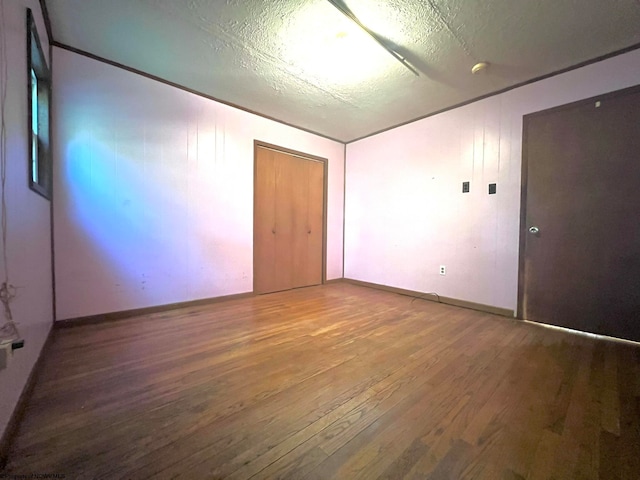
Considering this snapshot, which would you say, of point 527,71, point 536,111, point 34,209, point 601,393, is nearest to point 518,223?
point 536,111

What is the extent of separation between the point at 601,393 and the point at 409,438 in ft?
3.95

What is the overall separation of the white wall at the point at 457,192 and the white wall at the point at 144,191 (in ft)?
6.18

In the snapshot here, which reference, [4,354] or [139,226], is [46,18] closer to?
[139,226]

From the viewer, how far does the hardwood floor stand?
913mm

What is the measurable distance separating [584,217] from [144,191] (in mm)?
4137

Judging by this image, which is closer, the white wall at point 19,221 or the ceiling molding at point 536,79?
the white wall at point 19,221

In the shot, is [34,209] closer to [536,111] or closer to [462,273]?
[462,273]

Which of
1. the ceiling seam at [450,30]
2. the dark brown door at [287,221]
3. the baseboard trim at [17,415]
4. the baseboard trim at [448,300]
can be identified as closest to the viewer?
the baseboard trim at [17,415]

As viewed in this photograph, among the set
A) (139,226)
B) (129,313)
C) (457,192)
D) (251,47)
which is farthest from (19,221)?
(457,192)

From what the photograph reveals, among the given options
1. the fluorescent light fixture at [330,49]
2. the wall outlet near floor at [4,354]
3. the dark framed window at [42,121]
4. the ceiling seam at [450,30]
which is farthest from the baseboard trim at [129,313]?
the ceiling seam at [450,30]

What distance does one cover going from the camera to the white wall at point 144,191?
85.4 inches

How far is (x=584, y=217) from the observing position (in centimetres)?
219

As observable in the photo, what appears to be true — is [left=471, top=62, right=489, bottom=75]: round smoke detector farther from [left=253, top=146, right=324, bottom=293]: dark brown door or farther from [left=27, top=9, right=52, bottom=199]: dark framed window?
[left=27, top=9, right=52, bottom=199]: dark framed window

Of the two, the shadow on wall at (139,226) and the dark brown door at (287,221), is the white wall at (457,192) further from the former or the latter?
the shadow on wall at (139,226)
